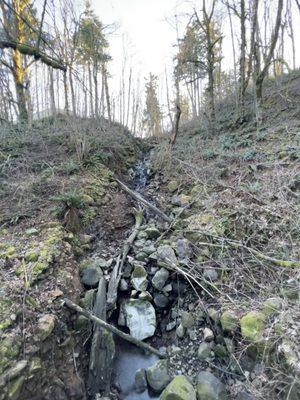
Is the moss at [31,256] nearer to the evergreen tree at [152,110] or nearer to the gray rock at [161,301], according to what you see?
the gray rock at [161,301]

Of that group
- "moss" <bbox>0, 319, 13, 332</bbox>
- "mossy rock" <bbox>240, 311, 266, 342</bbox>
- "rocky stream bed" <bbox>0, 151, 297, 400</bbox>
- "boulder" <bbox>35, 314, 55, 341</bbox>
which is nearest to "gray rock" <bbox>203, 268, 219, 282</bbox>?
"rocky stream bed" <bbox>0, 151, 297, 400</bbox>

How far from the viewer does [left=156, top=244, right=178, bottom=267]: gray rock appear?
430 cm

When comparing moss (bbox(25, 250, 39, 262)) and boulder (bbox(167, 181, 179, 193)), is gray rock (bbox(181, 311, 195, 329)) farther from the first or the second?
boulder (bbox(167, 181, 179, 193))

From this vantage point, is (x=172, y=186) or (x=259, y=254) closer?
(x=259, y=254)

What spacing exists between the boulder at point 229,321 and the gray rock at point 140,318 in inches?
44.5

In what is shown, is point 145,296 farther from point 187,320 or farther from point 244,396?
point 244,396

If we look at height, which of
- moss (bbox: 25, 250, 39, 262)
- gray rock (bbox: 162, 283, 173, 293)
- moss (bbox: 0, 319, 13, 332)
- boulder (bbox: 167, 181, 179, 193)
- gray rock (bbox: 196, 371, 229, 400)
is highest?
boulder (bbox: 167, 181, 179, 193)

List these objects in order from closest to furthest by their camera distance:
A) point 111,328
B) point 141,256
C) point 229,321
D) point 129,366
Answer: point 229,321 → point 111,328 → point 129,366 → point 141,256

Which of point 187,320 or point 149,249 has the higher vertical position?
point 149,249

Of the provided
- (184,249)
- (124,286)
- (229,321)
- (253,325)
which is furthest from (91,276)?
(253,325)

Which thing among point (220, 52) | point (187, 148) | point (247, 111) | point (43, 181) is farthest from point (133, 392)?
point (220, 52)

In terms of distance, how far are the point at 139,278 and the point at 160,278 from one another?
363 millimetres

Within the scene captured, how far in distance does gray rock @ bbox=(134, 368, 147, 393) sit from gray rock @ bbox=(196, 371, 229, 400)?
2.36 ft

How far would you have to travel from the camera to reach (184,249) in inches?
175
